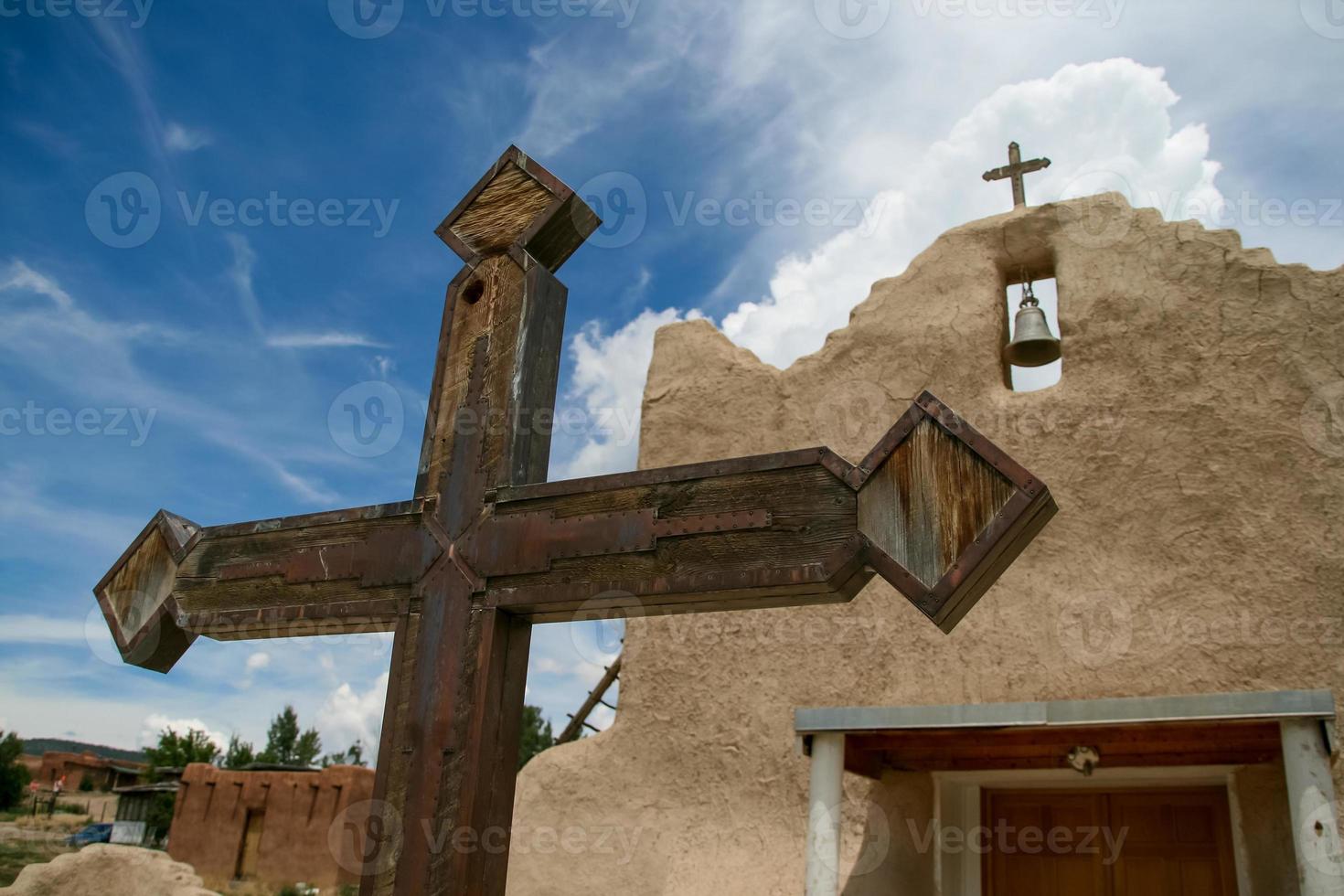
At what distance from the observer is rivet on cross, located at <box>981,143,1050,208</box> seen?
8914 millimetres

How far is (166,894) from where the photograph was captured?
24.5 ft

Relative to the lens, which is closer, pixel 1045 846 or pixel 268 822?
pixel 1045 846

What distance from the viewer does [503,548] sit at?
262 centimetres

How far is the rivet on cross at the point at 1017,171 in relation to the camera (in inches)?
351

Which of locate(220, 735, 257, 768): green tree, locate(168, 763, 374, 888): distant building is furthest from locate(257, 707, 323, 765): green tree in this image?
locate(168, 763, 374, 888): distant building

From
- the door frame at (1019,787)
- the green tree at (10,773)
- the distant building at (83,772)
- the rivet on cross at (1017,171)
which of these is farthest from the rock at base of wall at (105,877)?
the distant building at (83,772)

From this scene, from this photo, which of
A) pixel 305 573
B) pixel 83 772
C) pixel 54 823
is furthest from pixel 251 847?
pixel 83 772

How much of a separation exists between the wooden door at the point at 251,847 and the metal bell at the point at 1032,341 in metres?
17.6

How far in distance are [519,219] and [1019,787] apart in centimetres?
635

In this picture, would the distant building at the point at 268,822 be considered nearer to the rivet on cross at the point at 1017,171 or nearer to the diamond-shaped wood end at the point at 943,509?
the rivet on cross at the point at 1017,171

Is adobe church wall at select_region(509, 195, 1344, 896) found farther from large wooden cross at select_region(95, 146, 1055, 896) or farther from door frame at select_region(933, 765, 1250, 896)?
large wooden cross at select_region(95, 146, 1055, 896)

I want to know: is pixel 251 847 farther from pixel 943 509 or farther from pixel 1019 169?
pixel 943 509

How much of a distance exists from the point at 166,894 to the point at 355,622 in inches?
242

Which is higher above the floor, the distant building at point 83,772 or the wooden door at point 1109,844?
the distant building at point 83,772
